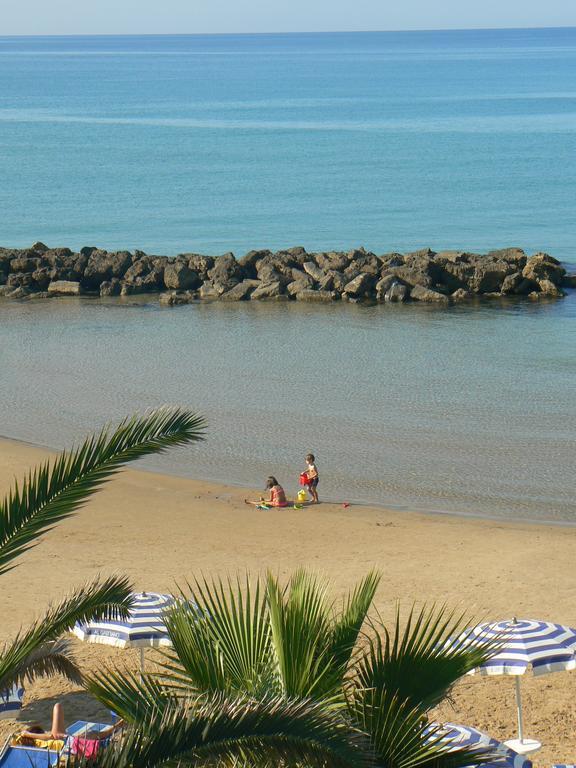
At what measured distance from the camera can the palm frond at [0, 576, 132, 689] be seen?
6449 millimetres

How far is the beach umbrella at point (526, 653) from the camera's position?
32.4 feet

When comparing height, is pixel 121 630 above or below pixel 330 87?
below

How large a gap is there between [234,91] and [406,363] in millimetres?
134034

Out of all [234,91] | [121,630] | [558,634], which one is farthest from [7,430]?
[234,91]

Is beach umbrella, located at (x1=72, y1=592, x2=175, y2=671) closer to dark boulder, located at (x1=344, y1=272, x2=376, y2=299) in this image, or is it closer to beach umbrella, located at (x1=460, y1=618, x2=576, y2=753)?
beach umbrella, located at (x1=460, y1=618, x2=576, y2=753)

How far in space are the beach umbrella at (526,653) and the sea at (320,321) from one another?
8765 mm

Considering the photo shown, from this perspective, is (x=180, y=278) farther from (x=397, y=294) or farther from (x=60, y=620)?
(x=60, y=620)

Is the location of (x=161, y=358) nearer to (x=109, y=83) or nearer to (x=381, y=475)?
(x=381, y=475)

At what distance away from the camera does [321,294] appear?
1519 inches

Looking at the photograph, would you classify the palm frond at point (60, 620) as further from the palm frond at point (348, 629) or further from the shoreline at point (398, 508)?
the shoreline at point (398, 508)

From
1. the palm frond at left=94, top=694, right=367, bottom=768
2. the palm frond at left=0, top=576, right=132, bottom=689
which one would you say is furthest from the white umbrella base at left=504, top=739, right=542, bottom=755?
the palm frond at left=94, top=694, right=367, bottom=768

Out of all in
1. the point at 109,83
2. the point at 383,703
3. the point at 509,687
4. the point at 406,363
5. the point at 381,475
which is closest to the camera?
the point at 383,703

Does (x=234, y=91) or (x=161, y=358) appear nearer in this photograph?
(x=161, y=358)

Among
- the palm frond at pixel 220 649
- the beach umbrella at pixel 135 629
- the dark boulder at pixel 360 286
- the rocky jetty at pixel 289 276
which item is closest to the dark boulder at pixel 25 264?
the rocky jetty at pixel 289 276
